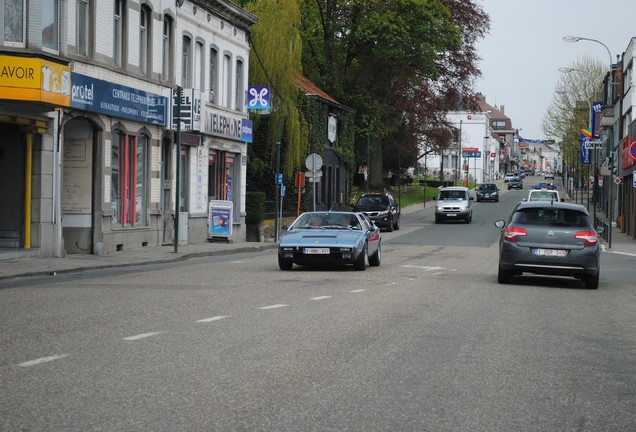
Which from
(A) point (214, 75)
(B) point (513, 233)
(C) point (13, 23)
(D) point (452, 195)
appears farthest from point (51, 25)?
(D) point (452, 195)

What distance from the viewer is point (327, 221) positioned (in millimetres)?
22516

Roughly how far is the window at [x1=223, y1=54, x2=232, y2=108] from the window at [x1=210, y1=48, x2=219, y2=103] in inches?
32.5

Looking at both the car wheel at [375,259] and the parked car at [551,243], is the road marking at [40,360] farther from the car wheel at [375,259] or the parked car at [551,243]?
the car wheel at [375,259]

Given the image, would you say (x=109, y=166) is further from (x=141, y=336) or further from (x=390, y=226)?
(x=390, y=226)

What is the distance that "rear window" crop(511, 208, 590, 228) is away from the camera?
734 inches

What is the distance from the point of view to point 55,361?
8555 millimetres

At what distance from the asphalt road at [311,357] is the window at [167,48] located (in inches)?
600

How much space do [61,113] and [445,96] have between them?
40.5 meters

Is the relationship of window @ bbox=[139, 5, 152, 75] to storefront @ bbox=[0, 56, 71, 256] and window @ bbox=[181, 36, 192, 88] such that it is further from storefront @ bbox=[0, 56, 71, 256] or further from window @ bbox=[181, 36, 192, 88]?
storefront @ bbox=[0, 56, 71, 256]

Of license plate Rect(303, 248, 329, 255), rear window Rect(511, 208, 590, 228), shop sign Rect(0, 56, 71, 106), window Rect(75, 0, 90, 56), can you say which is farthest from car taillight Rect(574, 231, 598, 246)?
window Rect(75, 0, 90, 56)

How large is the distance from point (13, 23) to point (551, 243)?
1262 centimetres

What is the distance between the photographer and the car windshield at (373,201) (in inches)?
1961

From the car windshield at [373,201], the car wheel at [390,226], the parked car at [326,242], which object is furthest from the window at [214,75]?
the parked car at [326,242]

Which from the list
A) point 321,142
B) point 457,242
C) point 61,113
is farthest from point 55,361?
point 321,142
